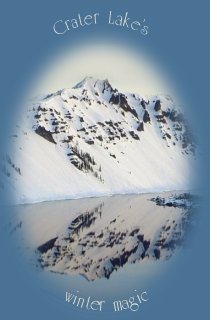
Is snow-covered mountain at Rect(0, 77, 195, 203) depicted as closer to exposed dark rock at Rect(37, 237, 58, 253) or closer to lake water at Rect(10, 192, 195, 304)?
lake water at Rect(10, 192, 195, 304)

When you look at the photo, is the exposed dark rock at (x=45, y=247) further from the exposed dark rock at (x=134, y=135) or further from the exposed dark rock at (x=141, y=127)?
the exposed dark rock at (x=141, y=127)

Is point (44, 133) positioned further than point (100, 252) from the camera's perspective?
Yes

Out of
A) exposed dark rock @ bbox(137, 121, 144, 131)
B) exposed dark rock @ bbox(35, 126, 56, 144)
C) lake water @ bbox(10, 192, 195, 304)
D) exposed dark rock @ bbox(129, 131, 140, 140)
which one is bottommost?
lake water @ bbox(10, 192, 195, 304)

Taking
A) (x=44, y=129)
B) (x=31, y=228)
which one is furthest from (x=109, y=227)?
(x=44, y=129)

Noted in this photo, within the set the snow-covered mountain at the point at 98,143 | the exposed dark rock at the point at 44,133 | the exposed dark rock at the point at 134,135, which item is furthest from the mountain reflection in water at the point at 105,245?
the exposed dark rock at the point at 134,135

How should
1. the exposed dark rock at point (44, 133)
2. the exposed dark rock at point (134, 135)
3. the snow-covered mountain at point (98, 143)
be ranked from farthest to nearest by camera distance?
1. the exposed dark rock at point (134, 135)
2. the exposed dark rock at point (44, 133)
3. the snow-covered mountain at point (98, 143)

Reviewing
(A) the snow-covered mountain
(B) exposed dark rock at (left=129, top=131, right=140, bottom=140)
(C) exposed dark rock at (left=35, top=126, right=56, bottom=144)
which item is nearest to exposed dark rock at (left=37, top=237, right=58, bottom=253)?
(A) the snow-covered mountain

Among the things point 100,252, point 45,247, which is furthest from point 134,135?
point 45,247

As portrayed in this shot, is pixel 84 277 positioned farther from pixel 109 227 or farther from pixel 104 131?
pixel 104 131

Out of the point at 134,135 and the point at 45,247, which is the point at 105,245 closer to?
the point at 45,247
